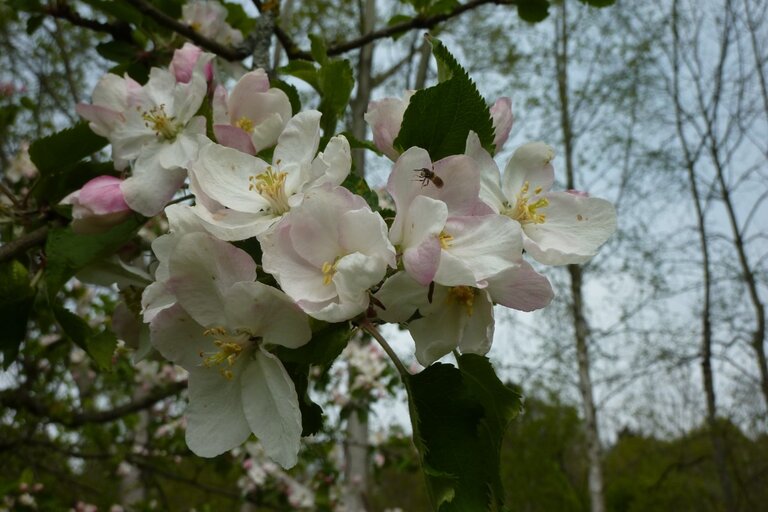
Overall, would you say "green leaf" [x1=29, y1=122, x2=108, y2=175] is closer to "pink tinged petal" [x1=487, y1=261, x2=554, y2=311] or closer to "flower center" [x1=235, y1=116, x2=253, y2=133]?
"flower center" [x1=235, y1=116, x2=253, y2=133]

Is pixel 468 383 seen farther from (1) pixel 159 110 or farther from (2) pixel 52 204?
(2) pixel 52 204

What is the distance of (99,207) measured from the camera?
2.85 ft

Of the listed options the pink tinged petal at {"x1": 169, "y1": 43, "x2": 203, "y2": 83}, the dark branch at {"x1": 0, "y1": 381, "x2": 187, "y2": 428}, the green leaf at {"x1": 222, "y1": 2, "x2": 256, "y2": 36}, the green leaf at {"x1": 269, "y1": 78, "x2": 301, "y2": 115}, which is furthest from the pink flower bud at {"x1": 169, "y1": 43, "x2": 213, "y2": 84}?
the dark branch at {"x1": 0, "y1": 381, "x2": 187, "y2": 428}

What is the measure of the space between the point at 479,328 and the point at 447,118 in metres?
0.24

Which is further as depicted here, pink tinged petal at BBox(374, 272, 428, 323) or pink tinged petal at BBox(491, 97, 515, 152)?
pink tinged petal at BBox(491, 97, 515, 152)

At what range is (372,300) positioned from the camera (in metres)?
0.63

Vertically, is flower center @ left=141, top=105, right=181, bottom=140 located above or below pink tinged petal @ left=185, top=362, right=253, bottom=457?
above

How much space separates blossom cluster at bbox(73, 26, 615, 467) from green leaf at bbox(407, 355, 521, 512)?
0.04 m

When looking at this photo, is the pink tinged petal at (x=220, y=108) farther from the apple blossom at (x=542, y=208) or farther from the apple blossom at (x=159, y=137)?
the apple blossom at (x=542, y=208)

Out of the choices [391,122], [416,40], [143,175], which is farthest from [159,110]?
[416,40]

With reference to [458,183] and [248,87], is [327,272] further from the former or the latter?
[248,87]

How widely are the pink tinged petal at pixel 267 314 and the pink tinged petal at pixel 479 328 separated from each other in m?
0.18

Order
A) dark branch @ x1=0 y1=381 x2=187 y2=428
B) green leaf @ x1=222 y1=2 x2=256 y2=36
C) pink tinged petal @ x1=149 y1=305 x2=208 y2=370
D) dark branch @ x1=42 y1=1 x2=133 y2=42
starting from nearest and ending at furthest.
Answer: pink tinged petal @ x1=149 y1=305 x2=208 y2=370 < dark branch @ x1=42 y1=1 x2=133 y2=42 < green leaf @ x1=222 y1=2 x2=256 y2=36 < dark branch @ x1=0 y1=381 x2=187 y2=428

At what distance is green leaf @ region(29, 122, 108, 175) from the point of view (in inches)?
41.6
